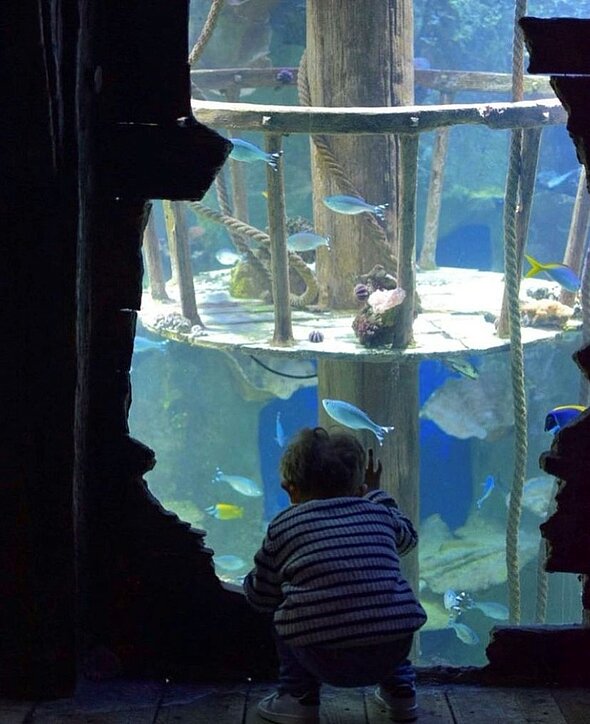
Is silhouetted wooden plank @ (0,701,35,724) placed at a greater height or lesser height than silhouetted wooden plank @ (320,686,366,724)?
greater

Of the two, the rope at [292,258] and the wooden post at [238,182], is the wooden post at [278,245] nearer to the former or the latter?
the rope at [292,258]

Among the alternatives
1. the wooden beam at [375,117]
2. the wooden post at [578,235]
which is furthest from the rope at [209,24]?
the wooden post at [578,235]

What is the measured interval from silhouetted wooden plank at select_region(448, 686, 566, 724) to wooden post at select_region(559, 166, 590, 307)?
560 centimetres

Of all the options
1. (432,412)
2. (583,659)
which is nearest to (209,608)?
(583,659)

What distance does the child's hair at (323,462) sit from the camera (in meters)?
2.23

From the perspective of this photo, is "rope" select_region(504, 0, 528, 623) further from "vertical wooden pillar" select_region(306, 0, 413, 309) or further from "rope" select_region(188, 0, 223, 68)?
"rope" select_region(188, 0, 223, 68)

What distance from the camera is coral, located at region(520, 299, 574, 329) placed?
7219 mm

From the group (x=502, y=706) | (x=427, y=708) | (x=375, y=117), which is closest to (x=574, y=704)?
(x=502, y=706)

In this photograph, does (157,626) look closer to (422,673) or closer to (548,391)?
(422,673)

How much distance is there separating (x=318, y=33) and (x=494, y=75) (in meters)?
2.67

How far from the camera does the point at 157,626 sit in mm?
2615

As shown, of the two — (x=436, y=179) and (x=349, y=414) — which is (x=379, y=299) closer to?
(x=349, y=414)

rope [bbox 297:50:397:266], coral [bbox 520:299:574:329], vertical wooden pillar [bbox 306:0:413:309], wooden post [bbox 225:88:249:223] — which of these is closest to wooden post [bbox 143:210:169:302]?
→ wooden post [bbox 225:88:249:223]

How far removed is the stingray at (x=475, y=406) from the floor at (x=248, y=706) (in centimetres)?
1380
